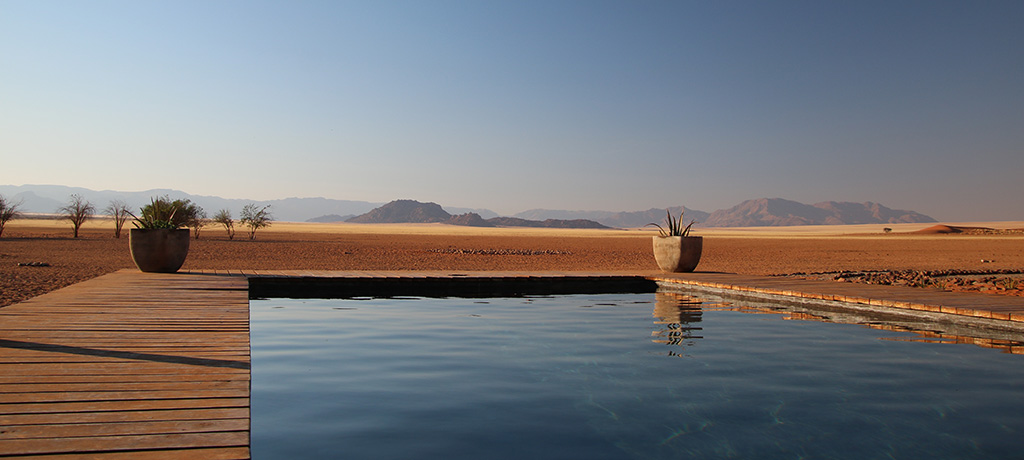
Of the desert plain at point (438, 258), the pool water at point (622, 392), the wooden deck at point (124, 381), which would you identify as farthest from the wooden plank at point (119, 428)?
the desert plain at point (438, 258)

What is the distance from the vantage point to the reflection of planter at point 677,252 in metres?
12.9

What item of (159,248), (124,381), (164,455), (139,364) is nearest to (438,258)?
(159,248)

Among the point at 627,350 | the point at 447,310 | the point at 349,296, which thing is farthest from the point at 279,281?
the point at 627,350

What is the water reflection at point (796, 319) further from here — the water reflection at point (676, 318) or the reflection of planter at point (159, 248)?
the reflection of planter at point (159, 248)

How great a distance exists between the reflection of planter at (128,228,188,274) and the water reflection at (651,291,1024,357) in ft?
24.5

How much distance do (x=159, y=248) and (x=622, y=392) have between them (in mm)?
8697

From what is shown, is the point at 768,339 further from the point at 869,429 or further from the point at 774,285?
the point at 774,285

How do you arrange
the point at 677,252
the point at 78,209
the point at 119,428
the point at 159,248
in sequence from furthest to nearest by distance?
the point at 78,209 → the point at 677,252 → the point at 159,248 → the point at 119,428

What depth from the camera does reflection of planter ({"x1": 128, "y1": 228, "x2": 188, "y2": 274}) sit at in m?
10.8

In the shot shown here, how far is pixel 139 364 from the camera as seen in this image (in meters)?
4.20

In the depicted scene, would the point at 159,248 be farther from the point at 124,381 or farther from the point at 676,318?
the point at 124,381

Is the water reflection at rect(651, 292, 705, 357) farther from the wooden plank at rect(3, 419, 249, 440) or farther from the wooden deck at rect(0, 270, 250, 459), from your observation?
the wooden plank at rect(3, 419, 249, 440)

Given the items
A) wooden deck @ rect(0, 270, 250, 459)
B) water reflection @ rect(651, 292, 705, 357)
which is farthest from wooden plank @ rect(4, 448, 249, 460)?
water reflection @ rect(651, 292, 705, 357)

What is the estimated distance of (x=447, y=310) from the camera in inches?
367
